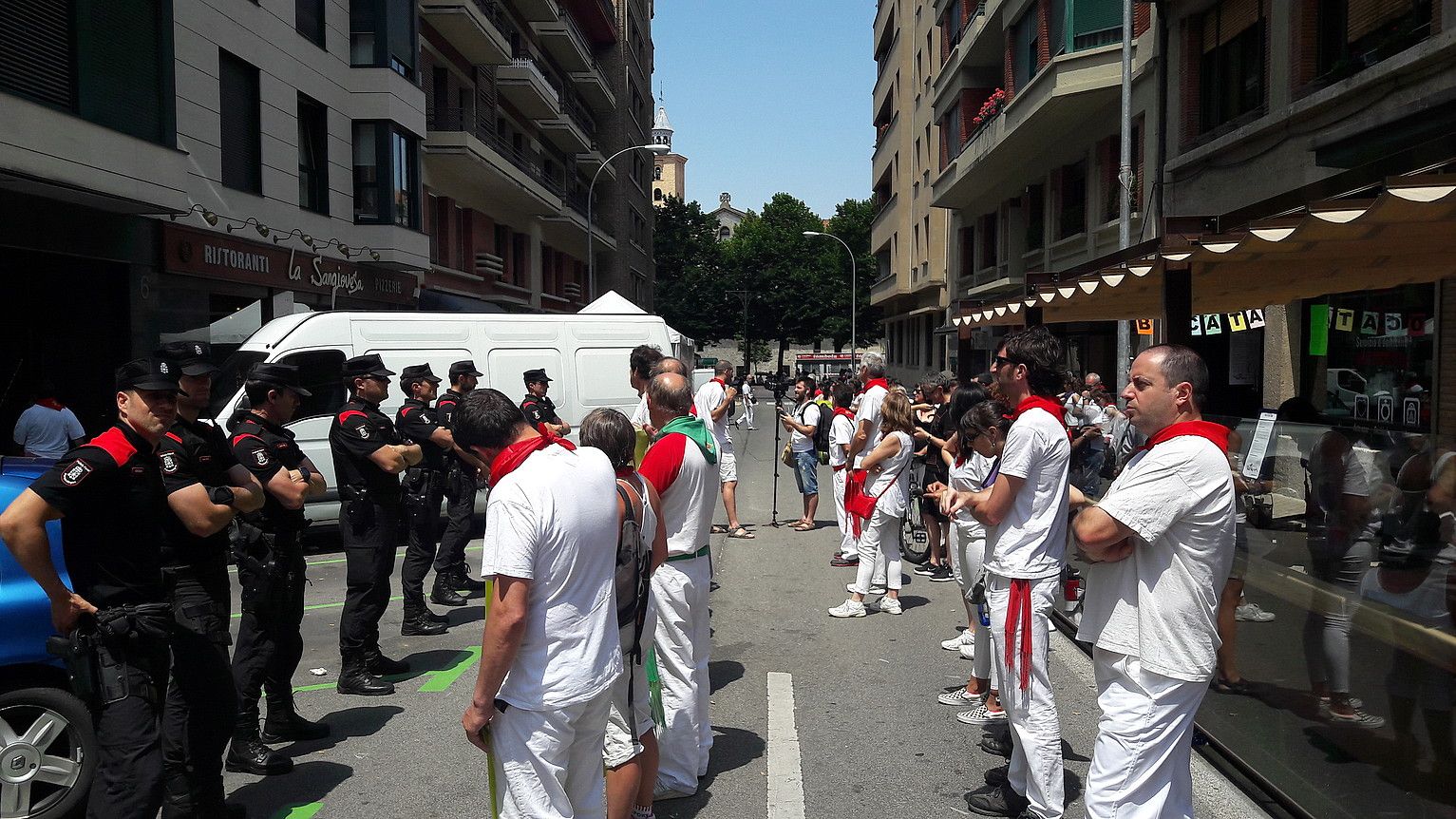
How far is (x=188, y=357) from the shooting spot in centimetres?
406

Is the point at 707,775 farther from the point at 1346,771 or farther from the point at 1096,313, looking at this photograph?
the point at 1096,313

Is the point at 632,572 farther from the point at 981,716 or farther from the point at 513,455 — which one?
the point at 981,716

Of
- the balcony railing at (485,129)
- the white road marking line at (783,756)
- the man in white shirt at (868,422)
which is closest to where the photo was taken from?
the white road marking line at (783,756)

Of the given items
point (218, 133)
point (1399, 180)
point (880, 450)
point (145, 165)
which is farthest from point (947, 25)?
point (1399, 180)

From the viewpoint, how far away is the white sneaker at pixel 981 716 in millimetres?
5281

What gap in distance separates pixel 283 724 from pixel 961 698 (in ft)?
12.5

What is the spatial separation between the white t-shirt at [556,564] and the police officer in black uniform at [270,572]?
2292 millimetres

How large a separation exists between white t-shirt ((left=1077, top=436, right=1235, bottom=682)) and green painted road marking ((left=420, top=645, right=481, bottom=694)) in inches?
171

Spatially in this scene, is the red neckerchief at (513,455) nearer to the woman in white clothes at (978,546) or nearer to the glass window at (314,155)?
the woman in white clothes at (978,546)

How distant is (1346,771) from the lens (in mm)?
3887

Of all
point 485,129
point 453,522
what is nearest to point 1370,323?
point 453,522

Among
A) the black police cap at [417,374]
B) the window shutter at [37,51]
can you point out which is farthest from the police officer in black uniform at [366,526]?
the window shutter at [37,51]

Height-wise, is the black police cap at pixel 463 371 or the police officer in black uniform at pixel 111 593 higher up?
the black police cap at pixel 463 371

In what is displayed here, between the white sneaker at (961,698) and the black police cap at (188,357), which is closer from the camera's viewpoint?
the black police cap at (188,357)
